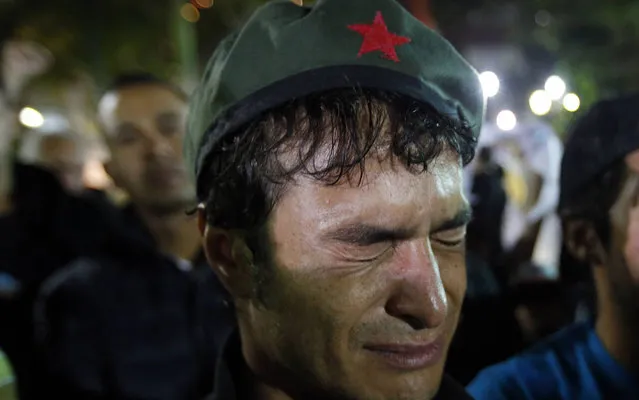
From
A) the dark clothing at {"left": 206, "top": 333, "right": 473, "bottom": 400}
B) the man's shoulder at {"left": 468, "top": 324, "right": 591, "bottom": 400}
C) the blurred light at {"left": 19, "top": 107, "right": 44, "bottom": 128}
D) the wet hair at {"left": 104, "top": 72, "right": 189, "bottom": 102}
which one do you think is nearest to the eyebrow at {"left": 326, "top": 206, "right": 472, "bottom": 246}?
the dark clothing at {"left": 206, "top": 333, "right": 473, "bottom": 400}

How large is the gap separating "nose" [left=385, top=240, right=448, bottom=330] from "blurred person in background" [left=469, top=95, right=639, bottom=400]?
1.03 ft

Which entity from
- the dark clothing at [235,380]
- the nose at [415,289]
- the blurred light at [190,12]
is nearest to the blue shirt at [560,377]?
the dark clothing at [235,380]

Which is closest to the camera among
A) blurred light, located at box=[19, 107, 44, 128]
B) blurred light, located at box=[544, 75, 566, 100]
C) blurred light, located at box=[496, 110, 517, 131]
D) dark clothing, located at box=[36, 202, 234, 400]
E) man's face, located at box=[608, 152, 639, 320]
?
man's face, located at box=[608, 152, 639, 320]

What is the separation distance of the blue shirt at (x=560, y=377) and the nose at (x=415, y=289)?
318 millimetres

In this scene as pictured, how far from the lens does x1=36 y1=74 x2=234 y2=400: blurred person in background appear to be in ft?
6.09

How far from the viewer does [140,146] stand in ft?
6.59

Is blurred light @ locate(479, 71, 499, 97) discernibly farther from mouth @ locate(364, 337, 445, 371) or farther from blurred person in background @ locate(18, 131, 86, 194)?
blurred person in background @ locate(18, 131, 86, 194)

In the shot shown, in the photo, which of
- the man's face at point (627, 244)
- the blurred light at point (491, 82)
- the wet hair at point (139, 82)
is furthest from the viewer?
the wet hair at point (139, 82)

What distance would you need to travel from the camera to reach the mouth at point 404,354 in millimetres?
849

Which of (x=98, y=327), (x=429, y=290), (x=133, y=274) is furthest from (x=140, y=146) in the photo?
(x=429, y=290)

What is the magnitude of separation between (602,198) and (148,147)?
1.28 metres

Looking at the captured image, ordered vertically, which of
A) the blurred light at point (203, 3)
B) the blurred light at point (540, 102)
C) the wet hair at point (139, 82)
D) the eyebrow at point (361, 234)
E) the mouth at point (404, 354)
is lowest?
Answer: the mouth at point (404, 354)

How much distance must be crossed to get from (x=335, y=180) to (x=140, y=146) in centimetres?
130

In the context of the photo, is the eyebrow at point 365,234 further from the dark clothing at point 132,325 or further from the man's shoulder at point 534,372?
the dark clothing at point 132,325
